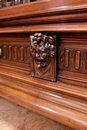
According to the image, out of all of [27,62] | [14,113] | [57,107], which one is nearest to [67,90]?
[57,107]

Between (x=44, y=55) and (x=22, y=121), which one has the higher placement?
(x=44, y=55)

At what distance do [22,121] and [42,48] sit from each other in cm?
44

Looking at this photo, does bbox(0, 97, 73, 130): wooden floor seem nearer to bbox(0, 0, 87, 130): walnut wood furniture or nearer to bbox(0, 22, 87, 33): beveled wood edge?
bbox(0, 0, 87, 130): walnut wood furniture

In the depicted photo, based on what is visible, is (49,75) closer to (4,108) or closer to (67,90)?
(67,90)

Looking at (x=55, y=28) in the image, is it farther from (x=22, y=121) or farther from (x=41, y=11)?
(x=22, y=121)

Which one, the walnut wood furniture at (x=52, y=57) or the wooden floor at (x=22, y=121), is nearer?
the walnut wood furniture at (x=52, y=57)

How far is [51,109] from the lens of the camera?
0.46 m

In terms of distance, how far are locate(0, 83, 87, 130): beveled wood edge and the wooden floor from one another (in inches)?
7.3

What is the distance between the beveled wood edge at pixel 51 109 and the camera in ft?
1.32

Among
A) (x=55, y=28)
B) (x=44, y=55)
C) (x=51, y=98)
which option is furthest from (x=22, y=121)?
(x=55, y=28)

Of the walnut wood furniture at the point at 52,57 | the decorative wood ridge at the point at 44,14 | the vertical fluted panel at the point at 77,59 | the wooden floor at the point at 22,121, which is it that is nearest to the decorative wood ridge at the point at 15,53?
the walnut wood furniture at the point at 52,57

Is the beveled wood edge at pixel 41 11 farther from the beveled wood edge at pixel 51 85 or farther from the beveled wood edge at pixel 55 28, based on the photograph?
the beveled wood edge at pixel 51 85

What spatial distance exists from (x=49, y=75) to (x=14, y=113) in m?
0.42

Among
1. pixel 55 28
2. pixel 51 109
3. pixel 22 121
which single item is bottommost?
pixel 22 121
